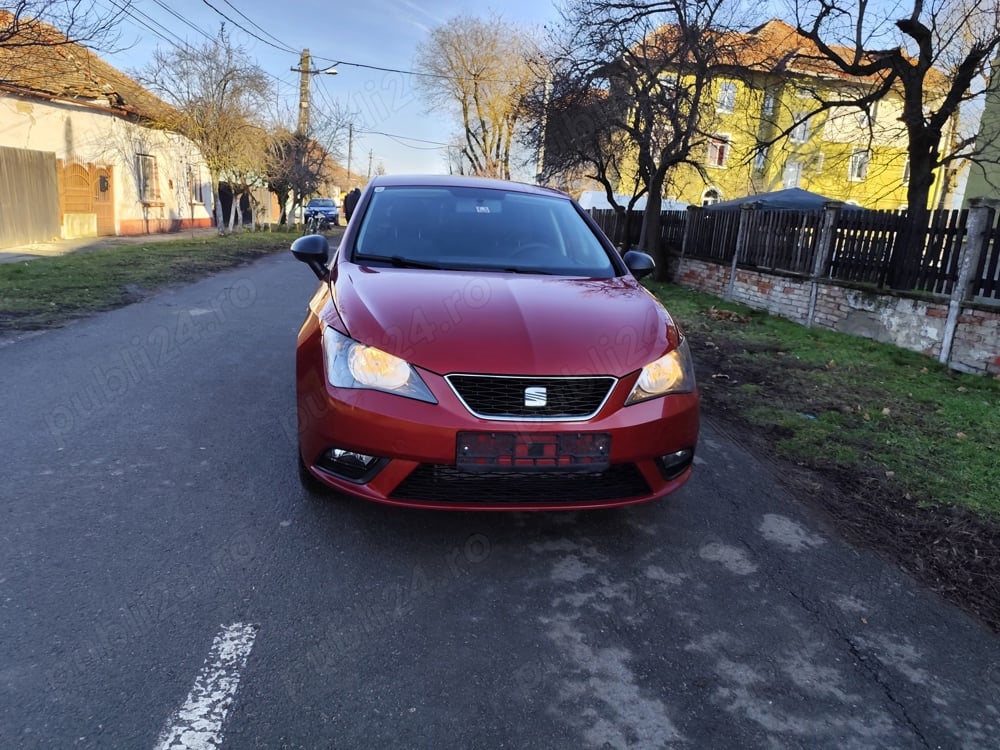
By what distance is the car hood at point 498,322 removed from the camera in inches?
107

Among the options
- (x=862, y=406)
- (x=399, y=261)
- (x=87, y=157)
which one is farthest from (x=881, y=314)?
(x=87, y=157)

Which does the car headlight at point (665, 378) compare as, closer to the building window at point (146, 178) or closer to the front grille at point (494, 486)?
the front grille at point (494, 486)

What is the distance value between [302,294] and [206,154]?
555 inches

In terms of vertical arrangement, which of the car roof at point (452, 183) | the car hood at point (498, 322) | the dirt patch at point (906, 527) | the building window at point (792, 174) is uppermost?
the building window at point (792, 174)

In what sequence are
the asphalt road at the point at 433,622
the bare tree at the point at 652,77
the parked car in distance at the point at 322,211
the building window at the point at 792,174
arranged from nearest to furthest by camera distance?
1. the asphalt road at the point at 433,622
2. the bare tree at the point at 652,77
3. the building window at the point at 792,174
4. the parked car in distance at the point at 322,211

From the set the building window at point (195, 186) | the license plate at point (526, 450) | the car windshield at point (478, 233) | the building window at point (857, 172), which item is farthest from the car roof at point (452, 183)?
the building window at point (857, 172)

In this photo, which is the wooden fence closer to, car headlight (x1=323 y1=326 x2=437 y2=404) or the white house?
car headlight (x1=323 y1=326 x2=437 y2=404)

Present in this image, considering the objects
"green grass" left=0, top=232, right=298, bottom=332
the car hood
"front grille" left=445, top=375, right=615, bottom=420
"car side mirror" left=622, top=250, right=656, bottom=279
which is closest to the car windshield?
"car side mirror" left=622, top=250, right=656, bottom=279

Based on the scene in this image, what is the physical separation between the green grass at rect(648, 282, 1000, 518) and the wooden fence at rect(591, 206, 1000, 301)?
3.11ft

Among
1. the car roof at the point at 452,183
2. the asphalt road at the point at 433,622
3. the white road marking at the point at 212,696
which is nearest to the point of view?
the white road marking at the point at 212,696

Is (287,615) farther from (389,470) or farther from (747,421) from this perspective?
(747,421)

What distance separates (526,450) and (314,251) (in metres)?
1.99

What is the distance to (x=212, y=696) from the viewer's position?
2.01 m

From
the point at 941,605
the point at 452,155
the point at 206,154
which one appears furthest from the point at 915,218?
the point at 452,155
